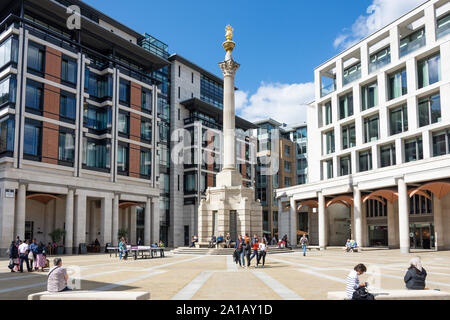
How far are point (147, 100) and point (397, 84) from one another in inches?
1282

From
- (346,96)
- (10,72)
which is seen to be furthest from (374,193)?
(10,72)

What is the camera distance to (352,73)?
54594 mm

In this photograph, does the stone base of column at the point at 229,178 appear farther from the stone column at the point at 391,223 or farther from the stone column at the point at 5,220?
the stone column at the point at 391,223

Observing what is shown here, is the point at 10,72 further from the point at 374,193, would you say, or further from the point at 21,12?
the point at 374,193

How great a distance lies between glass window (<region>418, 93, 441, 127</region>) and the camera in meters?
42.9

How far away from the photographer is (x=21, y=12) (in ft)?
146

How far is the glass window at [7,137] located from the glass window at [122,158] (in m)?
14.8

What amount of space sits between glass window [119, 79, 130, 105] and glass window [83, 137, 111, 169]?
6526mm

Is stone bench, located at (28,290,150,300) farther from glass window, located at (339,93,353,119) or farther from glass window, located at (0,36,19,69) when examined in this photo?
glass window, located at (339,93,353,119)

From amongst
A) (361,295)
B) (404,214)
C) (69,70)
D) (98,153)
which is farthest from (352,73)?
(361,295)

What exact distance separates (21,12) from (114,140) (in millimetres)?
17386

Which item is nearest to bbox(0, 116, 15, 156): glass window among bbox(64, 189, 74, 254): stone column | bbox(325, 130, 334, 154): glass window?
bbox(64, 189, 74, 254): stone column

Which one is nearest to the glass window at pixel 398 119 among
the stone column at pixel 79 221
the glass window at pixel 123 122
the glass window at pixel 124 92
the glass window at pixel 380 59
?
the glass window at pixel 380 59

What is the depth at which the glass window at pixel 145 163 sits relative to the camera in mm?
57531
